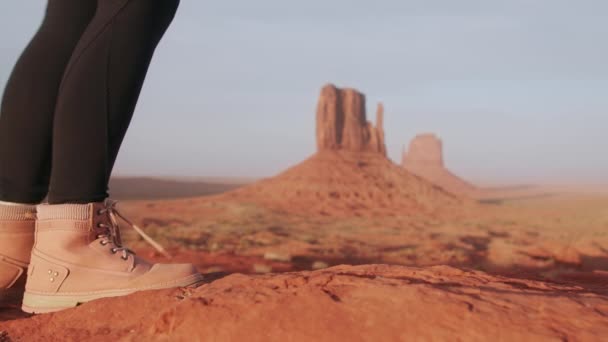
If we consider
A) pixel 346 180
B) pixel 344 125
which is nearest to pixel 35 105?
pixel 346 180

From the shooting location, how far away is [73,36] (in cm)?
184

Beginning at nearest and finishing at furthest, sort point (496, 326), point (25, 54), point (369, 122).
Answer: point (496, 326)
point (25, 54)
point (369, 122)

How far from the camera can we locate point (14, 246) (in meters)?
1.83

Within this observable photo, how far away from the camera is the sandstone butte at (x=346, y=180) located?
35688 millimetres

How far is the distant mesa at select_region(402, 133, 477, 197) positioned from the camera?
82.8 meters

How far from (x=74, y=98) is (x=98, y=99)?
0.25ft

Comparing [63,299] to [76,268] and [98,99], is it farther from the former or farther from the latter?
[98,99]

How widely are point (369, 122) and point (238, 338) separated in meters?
51.7

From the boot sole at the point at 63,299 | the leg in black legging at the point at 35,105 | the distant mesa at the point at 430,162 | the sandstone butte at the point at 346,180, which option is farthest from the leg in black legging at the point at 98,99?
the distant mesa at the point at 430,162

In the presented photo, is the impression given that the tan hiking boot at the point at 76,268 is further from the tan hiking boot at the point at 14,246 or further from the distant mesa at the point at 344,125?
the distant mesa at the point at 344,125

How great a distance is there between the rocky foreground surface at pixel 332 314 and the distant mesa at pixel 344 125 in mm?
47112

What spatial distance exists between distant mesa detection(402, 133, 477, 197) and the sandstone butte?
35431mm

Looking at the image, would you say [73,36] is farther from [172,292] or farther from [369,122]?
[369,122]

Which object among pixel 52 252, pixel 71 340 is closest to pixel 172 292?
pixel 71 340
